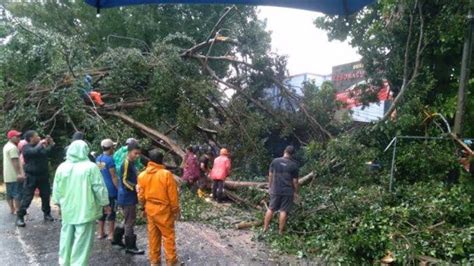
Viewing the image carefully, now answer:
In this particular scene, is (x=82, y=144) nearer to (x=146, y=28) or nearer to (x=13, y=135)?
(x=13, y=135)

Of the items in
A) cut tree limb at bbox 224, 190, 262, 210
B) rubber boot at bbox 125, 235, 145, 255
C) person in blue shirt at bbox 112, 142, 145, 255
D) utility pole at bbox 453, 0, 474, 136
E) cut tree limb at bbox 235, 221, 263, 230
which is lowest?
cut tree limb at bbox 235, 221, 263, 230

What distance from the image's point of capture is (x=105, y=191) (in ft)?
14.4

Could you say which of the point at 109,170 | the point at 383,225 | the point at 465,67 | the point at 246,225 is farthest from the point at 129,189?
the point at 465,67

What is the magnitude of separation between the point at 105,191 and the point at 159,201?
63cm

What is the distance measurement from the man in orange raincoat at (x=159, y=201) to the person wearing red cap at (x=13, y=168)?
3.06 m

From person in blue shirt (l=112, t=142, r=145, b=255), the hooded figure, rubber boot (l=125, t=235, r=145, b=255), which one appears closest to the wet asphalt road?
rubber boot (l=125, t=235, r=145, b=255)

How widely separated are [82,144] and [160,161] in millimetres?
871

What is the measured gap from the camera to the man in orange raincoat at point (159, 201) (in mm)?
4738

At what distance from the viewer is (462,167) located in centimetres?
746

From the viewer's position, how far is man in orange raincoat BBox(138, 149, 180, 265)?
187 inches

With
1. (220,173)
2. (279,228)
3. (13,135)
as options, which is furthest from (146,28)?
(279,228)

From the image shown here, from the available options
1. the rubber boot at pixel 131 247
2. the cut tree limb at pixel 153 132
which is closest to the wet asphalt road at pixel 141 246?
the rubber boot at pixel 131 247

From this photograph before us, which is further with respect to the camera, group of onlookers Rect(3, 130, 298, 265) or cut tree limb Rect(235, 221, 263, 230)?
cut tree limb Rect(235, 221, 263, 230)

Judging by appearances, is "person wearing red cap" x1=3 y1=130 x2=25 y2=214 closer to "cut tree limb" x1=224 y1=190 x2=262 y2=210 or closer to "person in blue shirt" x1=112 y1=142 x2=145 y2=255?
"person in blue shirt" x1=112 y1=142 x2=145 y2=255
